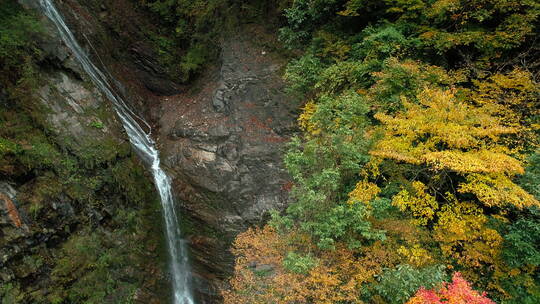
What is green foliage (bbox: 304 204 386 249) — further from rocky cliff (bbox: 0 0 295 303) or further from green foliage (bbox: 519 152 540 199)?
rocky cliff (bbox: 0 0 295 303)

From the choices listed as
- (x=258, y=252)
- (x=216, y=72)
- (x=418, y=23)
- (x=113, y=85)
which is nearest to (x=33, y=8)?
(x=113, y=85)

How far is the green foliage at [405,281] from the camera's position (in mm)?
6496

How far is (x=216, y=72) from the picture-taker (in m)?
15.2

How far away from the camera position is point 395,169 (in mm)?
8148

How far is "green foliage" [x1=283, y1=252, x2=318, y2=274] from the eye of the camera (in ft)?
22.4

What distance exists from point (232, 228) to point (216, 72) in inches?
302

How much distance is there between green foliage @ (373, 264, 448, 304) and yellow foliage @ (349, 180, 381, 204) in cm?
168

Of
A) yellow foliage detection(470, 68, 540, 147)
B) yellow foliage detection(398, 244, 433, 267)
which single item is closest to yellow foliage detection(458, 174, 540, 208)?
yellow foliage detection(470, 68, 540, 147)

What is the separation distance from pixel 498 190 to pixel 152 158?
11.4 meters

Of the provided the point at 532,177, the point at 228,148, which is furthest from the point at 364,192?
the point at 228,148

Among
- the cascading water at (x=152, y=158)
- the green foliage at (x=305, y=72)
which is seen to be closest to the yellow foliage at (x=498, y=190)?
the green foliage at (x=305, y=72)

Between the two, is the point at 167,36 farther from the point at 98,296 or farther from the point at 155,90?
the point at 98,296

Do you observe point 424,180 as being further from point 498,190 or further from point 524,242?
point 524,242

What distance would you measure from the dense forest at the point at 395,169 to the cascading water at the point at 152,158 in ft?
4.30
